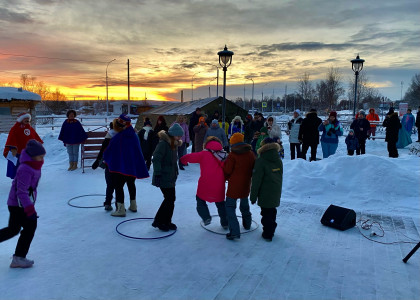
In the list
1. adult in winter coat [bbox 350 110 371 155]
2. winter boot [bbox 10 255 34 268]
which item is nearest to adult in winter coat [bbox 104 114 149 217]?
winter boot [bbox 10 255 34 268]

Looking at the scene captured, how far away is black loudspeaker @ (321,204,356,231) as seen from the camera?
545 centimetres

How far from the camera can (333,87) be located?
132ft

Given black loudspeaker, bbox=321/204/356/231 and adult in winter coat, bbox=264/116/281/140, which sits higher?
adult in winter coat, bbox=264/116/281/140

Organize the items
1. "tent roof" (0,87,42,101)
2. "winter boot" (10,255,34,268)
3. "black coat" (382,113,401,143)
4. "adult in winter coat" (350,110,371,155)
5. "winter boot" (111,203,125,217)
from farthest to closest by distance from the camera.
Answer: "tent roof" (0,87,42,101)
"black coat" (382,113,401,143)
"adult in winter coat" (350,110,371,155)
"winter boot" (111,203,125,217)
"winter boot" (10,255,34,268)

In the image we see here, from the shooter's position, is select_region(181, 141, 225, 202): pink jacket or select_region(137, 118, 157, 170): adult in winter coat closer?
select_region(181, 141, 225, 202): pink jacket

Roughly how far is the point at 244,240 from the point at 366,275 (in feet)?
5.55

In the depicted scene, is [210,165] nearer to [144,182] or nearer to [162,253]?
[162,253]

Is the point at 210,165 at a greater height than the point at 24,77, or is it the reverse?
the point at 24,77

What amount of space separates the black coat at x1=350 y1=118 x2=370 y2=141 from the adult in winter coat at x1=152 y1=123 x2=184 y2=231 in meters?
9.25

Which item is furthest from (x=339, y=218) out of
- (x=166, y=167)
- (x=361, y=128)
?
(x=361, y=128)

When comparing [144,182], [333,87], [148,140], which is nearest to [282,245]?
[144,182]

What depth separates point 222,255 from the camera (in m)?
4.42

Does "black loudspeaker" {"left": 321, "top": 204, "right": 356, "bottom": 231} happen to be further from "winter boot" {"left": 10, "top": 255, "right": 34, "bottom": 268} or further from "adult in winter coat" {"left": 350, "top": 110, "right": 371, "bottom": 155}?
"adult in winter coat" {"left": 350, "top": 110, "right": 371, "bottom": 155}

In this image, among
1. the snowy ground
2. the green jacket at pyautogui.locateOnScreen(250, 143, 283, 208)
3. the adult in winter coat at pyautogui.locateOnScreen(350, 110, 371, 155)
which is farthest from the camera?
the adult in winter coat at pyautogui.locateOnScreen(350, 110, 371, 155)
